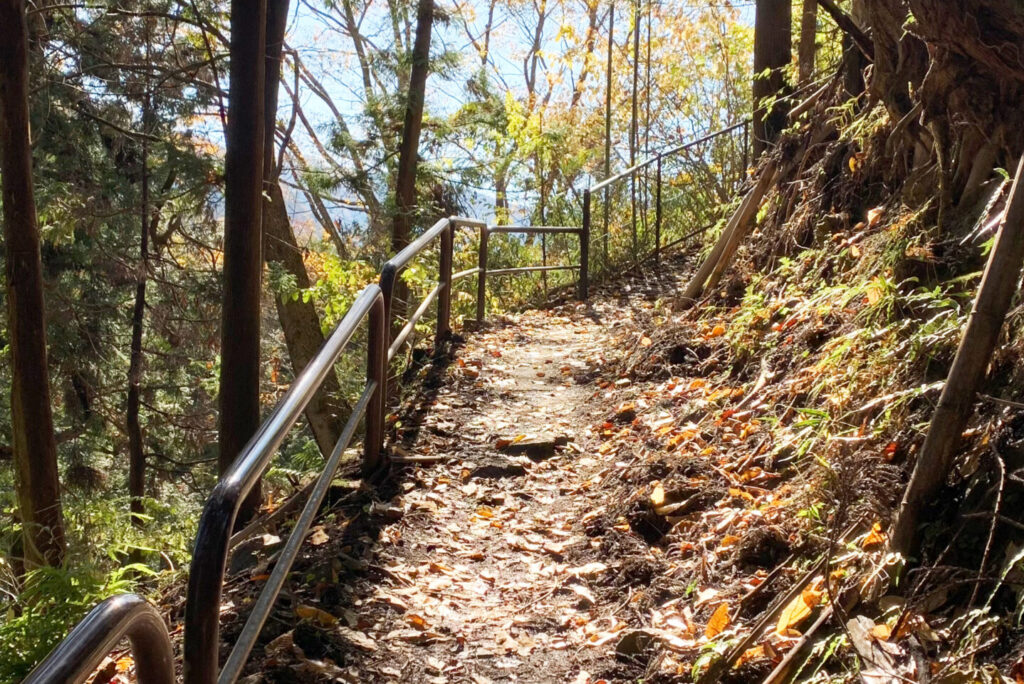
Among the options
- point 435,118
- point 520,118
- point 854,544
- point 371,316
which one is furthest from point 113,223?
point 854,544

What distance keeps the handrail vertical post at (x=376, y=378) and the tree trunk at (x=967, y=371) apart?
230 cm

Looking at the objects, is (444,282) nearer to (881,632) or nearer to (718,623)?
(718,623)

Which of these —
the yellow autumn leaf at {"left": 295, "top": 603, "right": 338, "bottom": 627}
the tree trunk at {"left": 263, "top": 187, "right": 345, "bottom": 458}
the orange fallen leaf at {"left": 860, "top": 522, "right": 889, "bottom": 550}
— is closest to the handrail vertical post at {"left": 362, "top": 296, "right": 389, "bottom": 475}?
the yellow autumn leaf at {"left": 295, "top": 603, "right": 338, "bottom": 627}

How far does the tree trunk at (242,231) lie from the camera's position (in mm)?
6273

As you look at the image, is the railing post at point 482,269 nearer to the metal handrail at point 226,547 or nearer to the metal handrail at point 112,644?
the metal handrail at point 226,547

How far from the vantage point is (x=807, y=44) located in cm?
715

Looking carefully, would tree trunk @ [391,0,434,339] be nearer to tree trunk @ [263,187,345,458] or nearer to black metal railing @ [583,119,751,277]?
tree trunk @ [263,187,345,458]

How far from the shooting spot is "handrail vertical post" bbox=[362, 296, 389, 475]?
3.98 meters

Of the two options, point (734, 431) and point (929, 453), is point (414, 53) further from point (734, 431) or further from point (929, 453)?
point (929, 453)

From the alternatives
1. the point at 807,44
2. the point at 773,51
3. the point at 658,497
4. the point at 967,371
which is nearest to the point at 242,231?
the point at 658,497

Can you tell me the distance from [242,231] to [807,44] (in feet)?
15.4

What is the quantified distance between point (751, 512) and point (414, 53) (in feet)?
34.5

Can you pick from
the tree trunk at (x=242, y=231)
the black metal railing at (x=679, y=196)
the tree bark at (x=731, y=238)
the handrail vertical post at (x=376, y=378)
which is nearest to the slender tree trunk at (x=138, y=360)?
the black metal railing at (x=679, y=196)

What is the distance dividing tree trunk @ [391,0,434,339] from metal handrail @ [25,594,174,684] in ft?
36.1
